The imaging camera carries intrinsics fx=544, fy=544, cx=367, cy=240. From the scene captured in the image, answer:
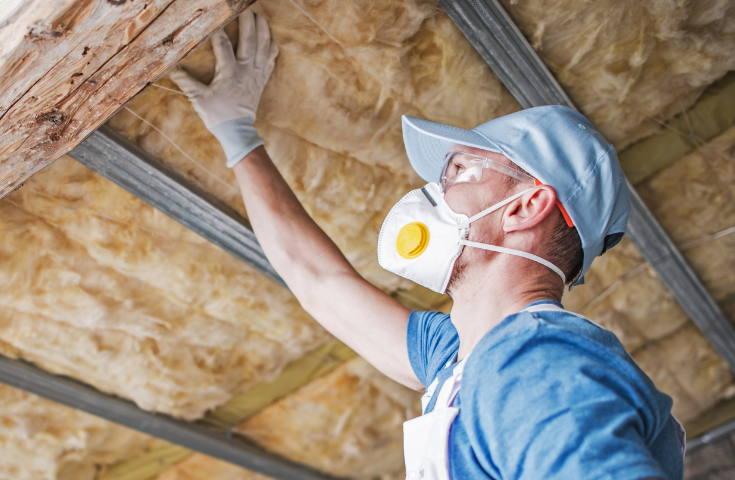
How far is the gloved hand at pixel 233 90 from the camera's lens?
1.38 metres

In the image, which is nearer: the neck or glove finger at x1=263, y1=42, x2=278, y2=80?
the neck

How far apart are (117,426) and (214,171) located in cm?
134

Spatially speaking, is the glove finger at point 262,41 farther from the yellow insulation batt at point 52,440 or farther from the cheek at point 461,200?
the yellow insulation batt at point 52,440

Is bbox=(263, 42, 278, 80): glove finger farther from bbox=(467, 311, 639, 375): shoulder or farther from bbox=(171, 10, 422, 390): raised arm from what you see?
bbox=(467, 311, 639, 375): shoulder

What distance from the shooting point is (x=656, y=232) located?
222 centimetres

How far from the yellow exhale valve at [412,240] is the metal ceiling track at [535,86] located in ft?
2.05

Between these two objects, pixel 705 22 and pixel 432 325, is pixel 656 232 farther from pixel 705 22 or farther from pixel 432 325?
pixel 432 325

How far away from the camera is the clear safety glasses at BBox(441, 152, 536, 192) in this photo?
114 cm

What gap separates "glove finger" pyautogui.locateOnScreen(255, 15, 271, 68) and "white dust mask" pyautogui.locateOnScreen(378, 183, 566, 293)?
0.57 m

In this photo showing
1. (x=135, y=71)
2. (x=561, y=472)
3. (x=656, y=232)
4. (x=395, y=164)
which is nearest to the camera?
(x=561, y=472)

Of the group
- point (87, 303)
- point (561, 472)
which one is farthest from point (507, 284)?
point (87, 303)

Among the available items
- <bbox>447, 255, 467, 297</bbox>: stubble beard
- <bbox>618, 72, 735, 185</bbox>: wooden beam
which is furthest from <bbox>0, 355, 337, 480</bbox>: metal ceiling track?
<bbox>618, 72, 735, 185</bbox>: wooden beam

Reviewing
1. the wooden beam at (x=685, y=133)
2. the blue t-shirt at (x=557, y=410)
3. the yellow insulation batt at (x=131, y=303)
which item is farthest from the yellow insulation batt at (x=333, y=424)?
the blue t-shirt at (x=557, y=410)

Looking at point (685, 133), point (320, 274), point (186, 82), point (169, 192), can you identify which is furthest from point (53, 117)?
point (685, 133)
